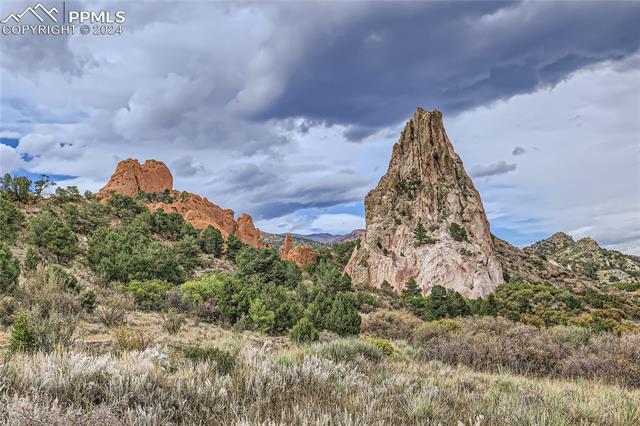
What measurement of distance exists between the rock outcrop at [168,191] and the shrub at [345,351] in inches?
2778

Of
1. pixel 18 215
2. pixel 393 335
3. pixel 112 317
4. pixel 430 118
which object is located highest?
pixel 430 118

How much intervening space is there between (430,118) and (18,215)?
62.5 meters

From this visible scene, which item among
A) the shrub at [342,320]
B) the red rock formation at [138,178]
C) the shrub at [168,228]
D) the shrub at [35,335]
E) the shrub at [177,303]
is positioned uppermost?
the red rock formation at [138,178]

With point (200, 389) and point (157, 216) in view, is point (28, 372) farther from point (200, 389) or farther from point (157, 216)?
Result: point (157, 216)

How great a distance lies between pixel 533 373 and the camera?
9891 millimetres

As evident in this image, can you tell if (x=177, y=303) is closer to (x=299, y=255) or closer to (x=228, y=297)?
(x=228, y=297)

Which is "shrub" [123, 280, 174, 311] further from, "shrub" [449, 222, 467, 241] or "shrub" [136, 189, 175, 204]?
"shrub" [136, 189, 175, 204]

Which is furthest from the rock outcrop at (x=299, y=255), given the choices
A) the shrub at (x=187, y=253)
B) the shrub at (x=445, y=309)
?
the shrub at (x=445, y=309)

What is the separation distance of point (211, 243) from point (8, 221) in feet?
74.5

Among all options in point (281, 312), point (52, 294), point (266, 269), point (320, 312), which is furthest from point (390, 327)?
point (266, 269)

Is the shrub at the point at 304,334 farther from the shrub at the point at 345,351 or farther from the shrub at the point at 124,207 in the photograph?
the shrub at the point at 124,207

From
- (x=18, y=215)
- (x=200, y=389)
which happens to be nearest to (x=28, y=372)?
(x=200, y=389)

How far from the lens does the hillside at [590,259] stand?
82.2 metres

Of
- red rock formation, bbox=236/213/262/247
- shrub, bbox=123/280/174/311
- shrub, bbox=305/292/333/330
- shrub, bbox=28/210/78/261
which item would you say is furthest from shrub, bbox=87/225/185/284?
red rock formation, bbox=236/213/262/247
